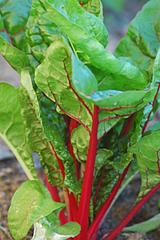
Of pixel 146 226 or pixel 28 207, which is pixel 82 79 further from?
pixel 146 226

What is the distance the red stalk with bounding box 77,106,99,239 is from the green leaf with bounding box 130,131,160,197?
0.08 metres

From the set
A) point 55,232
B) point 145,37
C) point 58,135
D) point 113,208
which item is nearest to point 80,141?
point 58,135

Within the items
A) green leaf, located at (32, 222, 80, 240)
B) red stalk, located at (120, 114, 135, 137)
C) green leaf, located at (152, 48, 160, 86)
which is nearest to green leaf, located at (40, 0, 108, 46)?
green leaf, located at (152, 48, 160, 86)

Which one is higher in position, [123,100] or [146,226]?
[123,100]

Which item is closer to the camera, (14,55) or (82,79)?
(82,79)

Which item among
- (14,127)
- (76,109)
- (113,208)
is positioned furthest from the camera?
(113,208)

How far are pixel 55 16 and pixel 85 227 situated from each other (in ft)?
1.53

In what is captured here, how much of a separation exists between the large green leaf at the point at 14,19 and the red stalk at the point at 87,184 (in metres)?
0.28

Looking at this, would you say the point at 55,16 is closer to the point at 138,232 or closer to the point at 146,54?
the point at 146,54

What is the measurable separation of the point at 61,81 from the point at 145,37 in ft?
1.00

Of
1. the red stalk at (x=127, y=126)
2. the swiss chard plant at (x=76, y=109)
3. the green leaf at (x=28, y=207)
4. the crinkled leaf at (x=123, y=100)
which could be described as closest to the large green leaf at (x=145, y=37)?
the swiss chard plant at (x=76, y=109)

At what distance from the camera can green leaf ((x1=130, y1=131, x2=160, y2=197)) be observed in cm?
100

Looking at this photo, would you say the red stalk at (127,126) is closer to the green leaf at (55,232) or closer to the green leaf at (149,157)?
the green leaf at (149,157)

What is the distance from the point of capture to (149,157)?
1.04 metres
